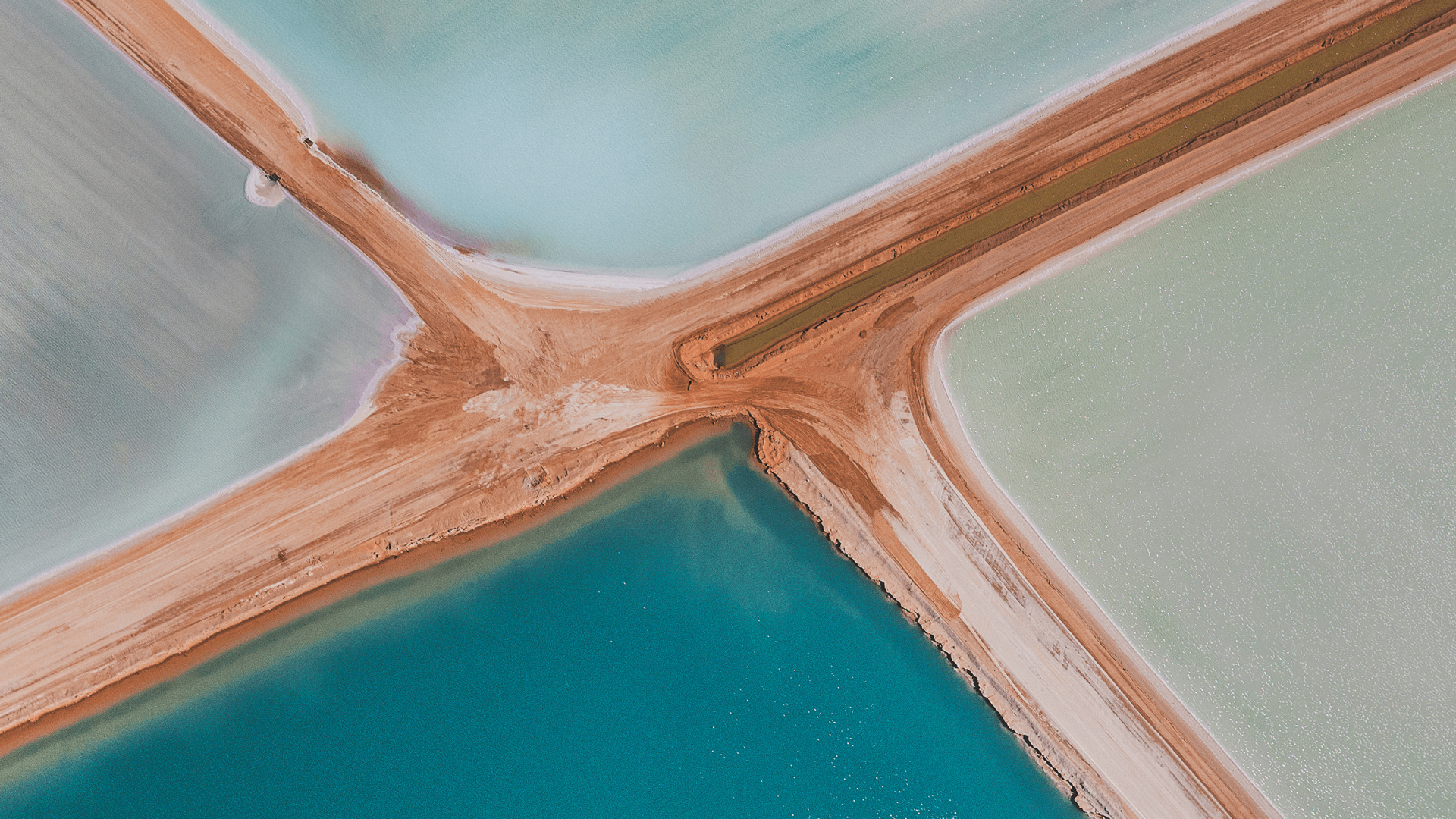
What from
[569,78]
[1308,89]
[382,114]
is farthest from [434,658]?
[1308,89]

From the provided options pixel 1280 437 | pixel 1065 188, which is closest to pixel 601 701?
pixel 1065 188

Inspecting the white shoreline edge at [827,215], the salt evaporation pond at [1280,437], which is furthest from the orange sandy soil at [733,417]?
the salt evaporation pond at [1280,437]

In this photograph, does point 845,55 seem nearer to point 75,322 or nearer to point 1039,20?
point 1039,20

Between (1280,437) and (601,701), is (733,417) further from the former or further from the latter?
(1280,437)

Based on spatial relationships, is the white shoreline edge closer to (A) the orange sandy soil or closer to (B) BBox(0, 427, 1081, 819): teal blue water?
(A) the orange sandy soil

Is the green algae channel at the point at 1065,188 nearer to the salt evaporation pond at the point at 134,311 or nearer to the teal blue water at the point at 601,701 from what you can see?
the teal blue water at the point at 601,701
